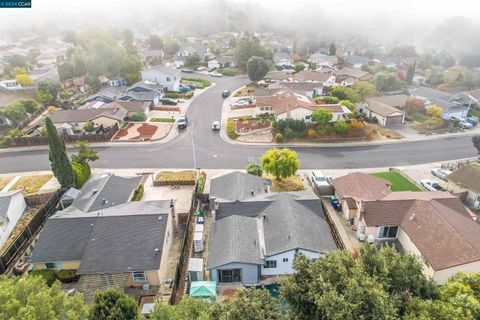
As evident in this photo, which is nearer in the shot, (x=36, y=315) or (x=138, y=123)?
(x=36, y=315)

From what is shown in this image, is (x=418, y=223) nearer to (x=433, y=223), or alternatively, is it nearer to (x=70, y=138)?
(x=433, y=223)

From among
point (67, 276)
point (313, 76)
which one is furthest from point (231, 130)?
point (313, 76)

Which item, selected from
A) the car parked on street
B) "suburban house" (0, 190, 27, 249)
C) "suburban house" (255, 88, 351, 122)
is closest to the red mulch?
"suburban house" (255, 88, 351, 122)

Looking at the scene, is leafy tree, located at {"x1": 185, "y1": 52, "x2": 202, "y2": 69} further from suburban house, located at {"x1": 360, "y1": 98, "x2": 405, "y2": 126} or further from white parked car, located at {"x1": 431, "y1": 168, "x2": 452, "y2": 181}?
white parked car, located at {"x1": 431, "y1": 168, "x2": 452, "y2": 181}

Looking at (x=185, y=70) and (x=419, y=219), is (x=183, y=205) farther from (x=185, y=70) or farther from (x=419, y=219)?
(x=185, y=70)

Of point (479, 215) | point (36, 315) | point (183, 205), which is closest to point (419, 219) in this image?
point (479, 215)

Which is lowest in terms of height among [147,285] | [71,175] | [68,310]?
[147,285]
